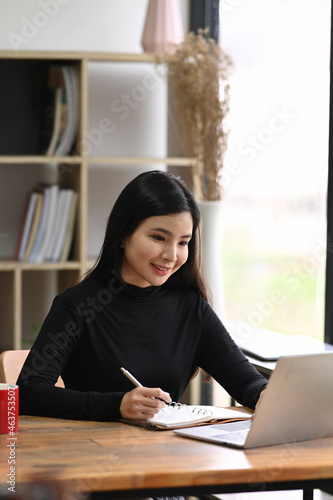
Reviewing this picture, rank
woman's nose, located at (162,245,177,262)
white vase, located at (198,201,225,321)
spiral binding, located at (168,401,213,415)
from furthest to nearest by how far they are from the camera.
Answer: white vase, located at (198,201,225,321) < woman's nose, located at (162,245,177,262) < spiral binding, located at (168,401,213,415)

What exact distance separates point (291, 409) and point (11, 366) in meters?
0.88

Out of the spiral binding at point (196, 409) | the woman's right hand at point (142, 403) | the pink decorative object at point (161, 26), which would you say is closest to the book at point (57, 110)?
the pink decorative object at point (161, 26)

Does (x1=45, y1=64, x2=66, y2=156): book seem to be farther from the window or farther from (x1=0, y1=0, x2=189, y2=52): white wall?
the window

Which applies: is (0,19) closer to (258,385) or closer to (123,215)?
(123,215)

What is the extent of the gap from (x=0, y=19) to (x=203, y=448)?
2688 mm

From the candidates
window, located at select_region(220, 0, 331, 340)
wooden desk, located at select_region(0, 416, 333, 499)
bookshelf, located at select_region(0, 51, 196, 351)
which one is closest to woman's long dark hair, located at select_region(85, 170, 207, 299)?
wooden desk, located at select_region(0, 416, 333, 499)

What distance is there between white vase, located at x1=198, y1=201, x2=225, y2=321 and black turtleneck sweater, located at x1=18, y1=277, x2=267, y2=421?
99cm

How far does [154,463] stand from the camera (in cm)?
134

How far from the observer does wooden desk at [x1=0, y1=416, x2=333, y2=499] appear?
127 cm

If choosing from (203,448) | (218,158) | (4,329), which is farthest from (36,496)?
(4,329)

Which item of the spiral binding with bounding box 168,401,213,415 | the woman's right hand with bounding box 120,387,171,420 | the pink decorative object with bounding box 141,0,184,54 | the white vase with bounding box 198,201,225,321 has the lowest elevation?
the spiral binding with bounding box 168,401,213,415

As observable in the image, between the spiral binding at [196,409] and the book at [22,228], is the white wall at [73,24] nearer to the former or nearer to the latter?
the book at [22,228]

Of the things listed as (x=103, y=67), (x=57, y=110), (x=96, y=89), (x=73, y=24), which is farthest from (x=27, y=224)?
(x=73, y=24)

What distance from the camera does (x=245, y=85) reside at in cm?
345
